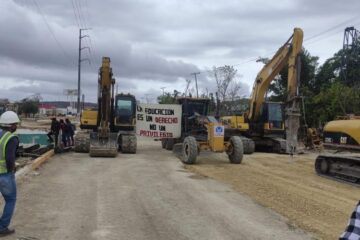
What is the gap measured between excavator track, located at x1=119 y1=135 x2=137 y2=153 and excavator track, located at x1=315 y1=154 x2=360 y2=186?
9.25 m

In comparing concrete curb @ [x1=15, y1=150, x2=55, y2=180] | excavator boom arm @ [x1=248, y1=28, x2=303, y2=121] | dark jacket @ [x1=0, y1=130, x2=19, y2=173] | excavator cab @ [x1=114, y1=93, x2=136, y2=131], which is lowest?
concrete curb @ [x1=15, y1=150, x2=55, y2=180]

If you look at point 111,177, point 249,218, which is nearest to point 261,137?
point 111,177

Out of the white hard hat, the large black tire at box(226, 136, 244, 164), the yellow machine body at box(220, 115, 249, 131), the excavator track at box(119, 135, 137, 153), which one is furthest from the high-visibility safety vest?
the yellow machine body at box(220, 115, 249, 131)

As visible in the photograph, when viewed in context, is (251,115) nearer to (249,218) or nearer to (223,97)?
(249,218)

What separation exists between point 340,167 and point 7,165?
12.6m

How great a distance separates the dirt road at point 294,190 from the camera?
33.2ft

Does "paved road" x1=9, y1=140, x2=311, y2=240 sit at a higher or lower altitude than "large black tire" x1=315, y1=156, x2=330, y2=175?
lower

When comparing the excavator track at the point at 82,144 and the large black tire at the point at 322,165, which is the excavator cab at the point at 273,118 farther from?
the excavator track at the point at 82,144

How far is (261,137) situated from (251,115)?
64.2 inches

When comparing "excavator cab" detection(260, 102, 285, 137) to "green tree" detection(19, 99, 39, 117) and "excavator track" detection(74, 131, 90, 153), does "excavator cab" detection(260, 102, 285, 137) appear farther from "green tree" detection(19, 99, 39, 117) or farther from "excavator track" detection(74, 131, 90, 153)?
"green tree" detection(19, 99, 39, 117)

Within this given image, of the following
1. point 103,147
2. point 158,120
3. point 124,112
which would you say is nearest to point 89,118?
point 124,112

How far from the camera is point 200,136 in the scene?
22.9 meters


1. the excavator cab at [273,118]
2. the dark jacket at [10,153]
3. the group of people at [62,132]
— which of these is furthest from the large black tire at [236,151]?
the dark jacket at [10,153]

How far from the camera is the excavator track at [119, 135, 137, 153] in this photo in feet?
80.6
